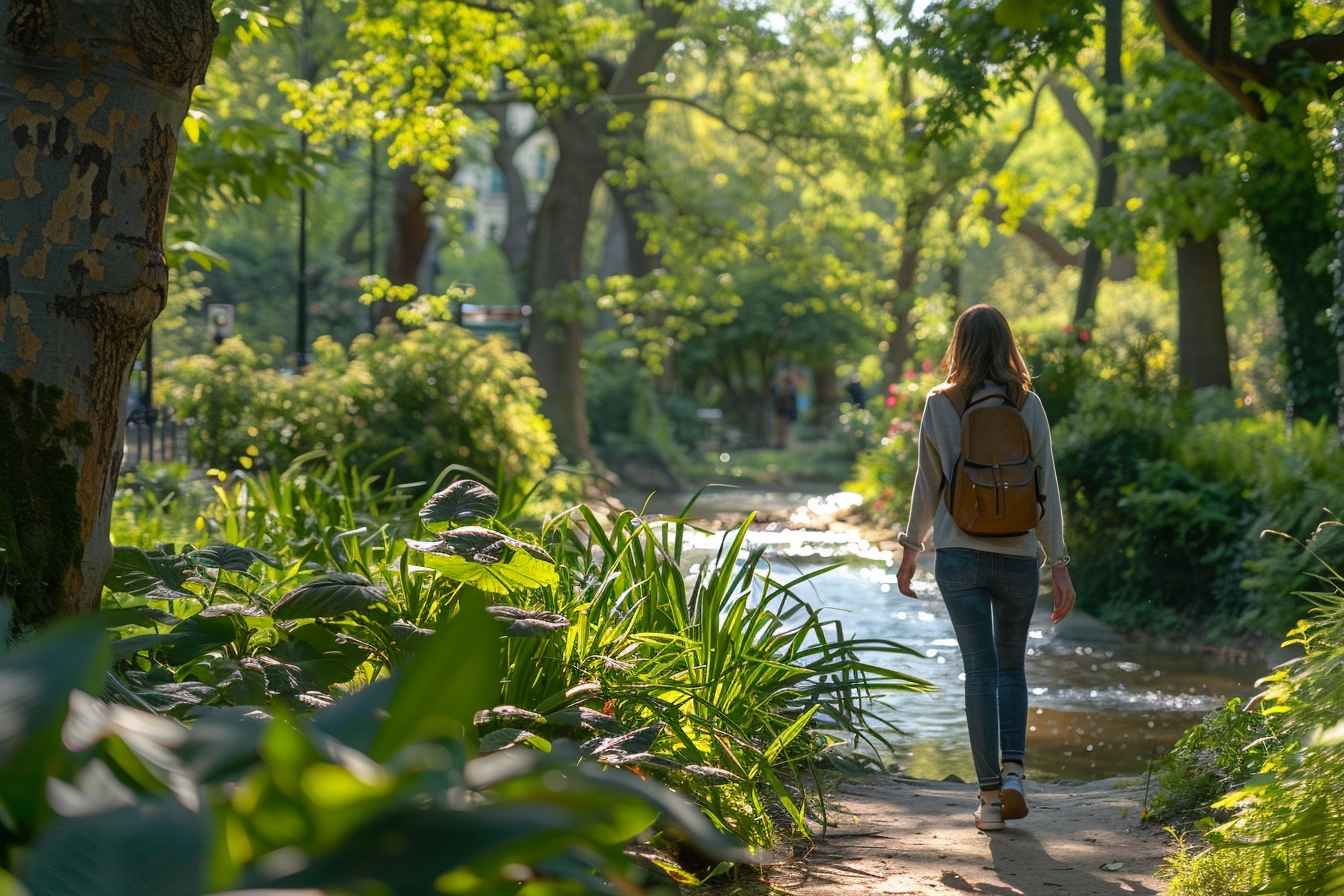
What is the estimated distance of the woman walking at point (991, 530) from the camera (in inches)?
167

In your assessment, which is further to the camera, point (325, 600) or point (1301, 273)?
point (1301, 273)

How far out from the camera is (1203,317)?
14.2m

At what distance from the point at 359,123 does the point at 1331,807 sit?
11.5 m

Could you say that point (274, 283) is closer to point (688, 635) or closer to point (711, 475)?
point (711, 475)

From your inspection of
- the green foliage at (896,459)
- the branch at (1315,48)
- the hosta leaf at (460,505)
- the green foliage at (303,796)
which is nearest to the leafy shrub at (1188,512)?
the branch at (1315,48)

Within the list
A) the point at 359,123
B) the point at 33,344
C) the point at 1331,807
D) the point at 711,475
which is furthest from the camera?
the point at 711,475

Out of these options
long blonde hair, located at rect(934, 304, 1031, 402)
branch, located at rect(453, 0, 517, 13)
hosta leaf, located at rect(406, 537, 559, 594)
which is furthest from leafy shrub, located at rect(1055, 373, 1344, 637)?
branch, located at rect(453, 0, 517, 13)

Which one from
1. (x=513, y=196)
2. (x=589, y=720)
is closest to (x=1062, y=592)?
(x=589, y=720)

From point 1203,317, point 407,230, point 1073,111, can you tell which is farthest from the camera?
point 1073,111

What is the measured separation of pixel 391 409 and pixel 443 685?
393 inches

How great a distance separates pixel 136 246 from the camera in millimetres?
2930

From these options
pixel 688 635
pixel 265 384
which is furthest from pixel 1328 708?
pixel 265 384

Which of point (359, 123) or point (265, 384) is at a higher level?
point (359, 123)

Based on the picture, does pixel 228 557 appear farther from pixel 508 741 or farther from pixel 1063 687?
pixel 1063 687
